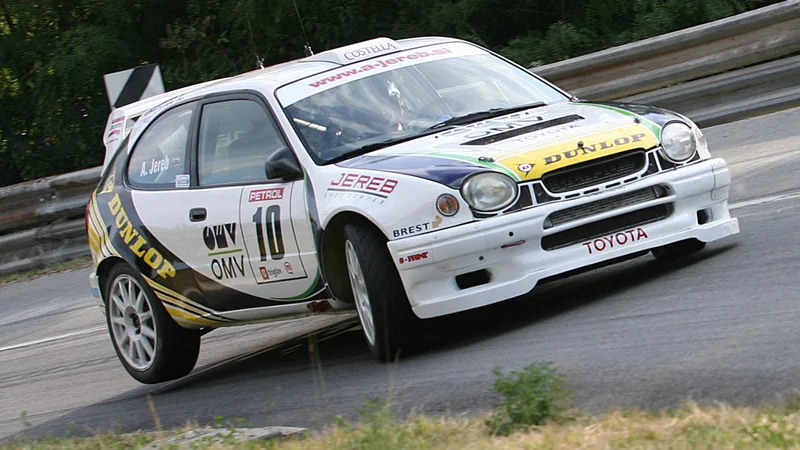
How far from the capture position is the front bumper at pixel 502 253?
6289 millimetres

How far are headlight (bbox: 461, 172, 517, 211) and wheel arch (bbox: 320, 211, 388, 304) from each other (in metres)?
0.62

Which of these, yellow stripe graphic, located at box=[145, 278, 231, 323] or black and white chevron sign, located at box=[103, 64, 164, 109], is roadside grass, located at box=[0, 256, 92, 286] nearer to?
black and white chevron sign, located at box=[103, 64, 164, 109]

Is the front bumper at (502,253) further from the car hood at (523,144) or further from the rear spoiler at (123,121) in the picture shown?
the rear spoiler at (123,121)

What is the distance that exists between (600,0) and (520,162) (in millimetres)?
8661

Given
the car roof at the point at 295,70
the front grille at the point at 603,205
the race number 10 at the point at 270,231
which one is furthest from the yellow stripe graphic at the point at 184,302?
the front grille at the point at 603,205

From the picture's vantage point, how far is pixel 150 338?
26.6ft

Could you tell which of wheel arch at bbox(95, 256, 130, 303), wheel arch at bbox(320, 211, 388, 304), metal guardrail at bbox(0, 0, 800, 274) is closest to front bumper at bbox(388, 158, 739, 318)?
wheel arch at bbox(320, 211, 388, 304)

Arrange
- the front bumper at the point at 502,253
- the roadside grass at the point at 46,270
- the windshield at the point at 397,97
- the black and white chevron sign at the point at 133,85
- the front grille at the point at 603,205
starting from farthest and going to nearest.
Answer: the black and white chevron sign at the point at 133,85, the roadside grass at the point at 46,270, the windshield at the point at 397,97, the front grille at the point at 603,205, the front bumper at the point at 502,253

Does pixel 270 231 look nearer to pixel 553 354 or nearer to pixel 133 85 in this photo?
pixel 553 354

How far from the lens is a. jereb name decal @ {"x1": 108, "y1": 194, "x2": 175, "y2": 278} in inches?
309

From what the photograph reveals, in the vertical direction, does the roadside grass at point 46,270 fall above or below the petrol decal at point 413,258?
above

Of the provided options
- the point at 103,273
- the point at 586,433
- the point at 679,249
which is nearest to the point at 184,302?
the point at 103,273

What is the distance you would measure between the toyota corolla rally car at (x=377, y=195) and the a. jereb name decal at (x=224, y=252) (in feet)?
0.04

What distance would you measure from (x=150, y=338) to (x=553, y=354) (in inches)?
123
